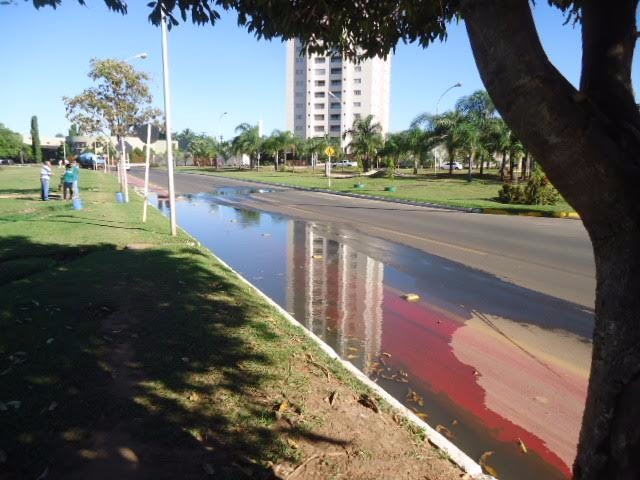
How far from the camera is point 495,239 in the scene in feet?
44.1

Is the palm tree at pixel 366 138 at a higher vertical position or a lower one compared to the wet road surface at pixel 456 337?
higher

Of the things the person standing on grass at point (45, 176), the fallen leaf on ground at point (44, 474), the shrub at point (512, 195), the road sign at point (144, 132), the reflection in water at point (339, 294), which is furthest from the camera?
the shrub at point (512, 195)

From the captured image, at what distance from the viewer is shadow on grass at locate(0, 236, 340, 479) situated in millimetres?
3021

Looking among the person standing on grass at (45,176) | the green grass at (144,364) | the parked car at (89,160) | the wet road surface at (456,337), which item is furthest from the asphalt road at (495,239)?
the parked car at (89,160)

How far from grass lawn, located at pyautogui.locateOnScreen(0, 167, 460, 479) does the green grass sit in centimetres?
1

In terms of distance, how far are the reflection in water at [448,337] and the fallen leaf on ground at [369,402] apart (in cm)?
50

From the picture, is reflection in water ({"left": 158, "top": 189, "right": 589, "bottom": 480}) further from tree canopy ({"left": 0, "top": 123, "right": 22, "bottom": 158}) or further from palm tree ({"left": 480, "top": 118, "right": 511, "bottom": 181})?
tree canopy ({"left": 0, "top": 123, "right": 22, "bottom": 158})

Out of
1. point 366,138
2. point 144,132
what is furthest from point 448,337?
point 366,138

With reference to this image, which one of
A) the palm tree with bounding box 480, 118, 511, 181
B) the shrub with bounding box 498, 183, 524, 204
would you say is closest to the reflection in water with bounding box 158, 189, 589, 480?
the shrub with bounding box 498, 183, 524, 204

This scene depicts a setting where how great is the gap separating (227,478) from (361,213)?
17.5 metres

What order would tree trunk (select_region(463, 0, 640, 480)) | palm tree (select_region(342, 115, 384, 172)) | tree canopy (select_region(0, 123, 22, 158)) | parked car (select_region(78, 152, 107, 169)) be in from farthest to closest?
tree canopy (select_region(0, 123, 22, 158))
parked car (select_region(78, 152, 107, 169))
palm tree (select_region(342, 115, 384, 172))
tree trunk (select_region(463, 0, 640, 480))

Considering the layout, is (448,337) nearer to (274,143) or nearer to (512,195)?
(512,195)

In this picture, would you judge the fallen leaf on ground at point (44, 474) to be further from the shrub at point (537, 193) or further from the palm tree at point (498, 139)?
the palm tree at point (498, 139)

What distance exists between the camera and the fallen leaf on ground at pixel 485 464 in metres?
3.34
